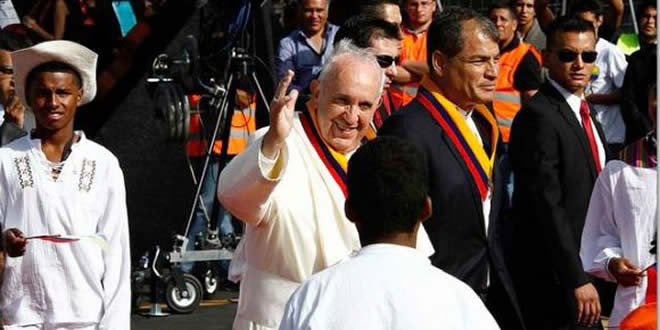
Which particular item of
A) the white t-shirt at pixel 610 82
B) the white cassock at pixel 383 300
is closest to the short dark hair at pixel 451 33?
the white cassock at pixel 383 300

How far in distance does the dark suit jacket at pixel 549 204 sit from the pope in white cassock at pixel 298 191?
123 cm

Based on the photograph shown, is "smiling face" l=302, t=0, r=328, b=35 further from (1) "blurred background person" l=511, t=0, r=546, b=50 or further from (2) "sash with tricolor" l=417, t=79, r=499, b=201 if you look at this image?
(2) "sash with tricolor" l=417, t=79, r=499, b=201

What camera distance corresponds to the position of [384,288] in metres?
3.85

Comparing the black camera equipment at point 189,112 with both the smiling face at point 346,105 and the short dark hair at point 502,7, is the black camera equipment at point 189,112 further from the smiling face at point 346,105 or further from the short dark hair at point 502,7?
the smiling face at point 346,105

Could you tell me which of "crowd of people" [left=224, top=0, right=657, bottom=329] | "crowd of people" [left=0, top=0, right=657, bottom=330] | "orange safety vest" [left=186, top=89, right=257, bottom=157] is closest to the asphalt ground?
"orange safety vest" [left=186, top=89, right=257, bottom=157]

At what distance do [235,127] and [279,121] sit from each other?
21.8 feet

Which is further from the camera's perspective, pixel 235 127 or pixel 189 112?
pixel 235 127

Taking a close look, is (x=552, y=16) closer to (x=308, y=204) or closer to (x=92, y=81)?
(x=92, y=81)

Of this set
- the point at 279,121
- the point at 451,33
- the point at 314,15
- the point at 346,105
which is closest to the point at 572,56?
the point at 451,33

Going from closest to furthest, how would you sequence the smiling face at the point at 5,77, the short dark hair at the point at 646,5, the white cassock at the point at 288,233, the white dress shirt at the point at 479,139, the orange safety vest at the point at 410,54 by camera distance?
1. the white cassock at the point at 288,233
2. the white dress shirt at the point at 479,139
3. the orange safety vest at the point at 410,54
4. the smiling face at the point at 5,77
5. the short dark hair at the point at 646,5

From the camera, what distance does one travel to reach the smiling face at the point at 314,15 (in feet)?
36.7

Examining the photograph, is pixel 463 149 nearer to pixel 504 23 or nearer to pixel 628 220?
pixel 628 220

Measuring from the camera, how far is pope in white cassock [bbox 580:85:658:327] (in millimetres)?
6656

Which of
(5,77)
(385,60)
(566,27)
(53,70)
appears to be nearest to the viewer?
(53,70)
